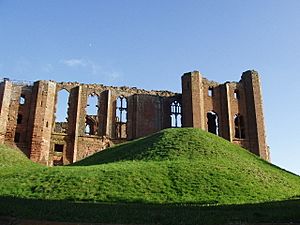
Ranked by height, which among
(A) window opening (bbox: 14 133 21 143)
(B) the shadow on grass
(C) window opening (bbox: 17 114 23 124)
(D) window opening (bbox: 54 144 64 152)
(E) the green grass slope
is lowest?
(B) the shadow on grass

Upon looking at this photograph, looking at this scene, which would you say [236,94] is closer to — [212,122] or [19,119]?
[212,122]

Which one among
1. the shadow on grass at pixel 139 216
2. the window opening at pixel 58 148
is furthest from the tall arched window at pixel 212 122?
the shadow on grass at pixel 139 216

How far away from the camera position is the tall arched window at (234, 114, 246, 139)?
45781 mm

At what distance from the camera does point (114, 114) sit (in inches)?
1800

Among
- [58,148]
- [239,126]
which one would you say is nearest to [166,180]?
[58,148]

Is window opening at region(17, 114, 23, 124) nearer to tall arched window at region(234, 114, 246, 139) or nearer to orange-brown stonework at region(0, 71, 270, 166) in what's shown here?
orange-brown stonework at region(0, 71, 270, 166)

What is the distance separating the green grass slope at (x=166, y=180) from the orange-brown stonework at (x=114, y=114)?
51.2 ft

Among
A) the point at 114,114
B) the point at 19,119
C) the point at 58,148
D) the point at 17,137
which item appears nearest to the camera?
the point at 17,137

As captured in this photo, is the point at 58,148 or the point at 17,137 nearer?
the point at 17,137

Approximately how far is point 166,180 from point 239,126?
28.4 m

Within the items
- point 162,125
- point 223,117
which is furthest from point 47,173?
point 223,117

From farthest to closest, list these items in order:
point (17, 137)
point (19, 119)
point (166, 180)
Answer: point (19, 119)
point (17, 137)
point (166, 180)

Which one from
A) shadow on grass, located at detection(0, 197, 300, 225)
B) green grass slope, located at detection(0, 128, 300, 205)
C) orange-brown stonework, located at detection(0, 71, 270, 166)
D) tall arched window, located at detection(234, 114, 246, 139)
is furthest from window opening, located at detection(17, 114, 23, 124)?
shadow on grass, located at detection(0, 197, 300, 225)

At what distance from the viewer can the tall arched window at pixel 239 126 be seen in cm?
4578
